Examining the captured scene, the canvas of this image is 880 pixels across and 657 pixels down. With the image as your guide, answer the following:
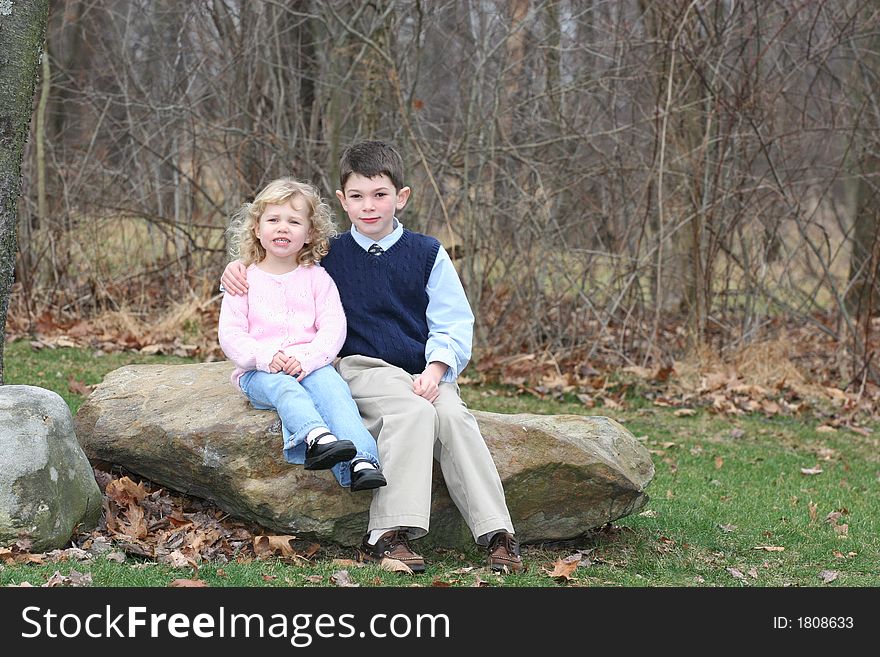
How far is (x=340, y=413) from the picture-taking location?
4410 mm

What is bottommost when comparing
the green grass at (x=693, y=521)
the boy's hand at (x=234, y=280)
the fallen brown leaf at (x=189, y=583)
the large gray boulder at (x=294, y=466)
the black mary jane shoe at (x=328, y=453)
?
the green grass at (x=693, y=521)

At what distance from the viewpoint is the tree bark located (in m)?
4.79

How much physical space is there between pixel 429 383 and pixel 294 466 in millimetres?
701

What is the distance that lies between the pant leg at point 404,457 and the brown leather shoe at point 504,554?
12.3 inches

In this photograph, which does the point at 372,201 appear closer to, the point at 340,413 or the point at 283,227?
the point at 283,227

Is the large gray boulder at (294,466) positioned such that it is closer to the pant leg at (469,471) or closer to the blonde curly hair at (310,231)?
the pant leg at (469,471)

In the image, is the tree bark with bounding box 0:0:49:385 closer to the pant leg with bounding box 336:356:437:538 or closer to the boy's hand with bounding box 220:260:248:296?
the boy's hand with bounding box 220:260:248:296

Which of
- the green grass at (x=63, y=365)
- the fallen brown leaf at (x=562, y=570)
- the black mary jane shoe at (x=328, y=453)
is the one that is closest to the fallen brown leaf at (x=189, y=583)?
the black mary jane shoe at (x=328, y=453)

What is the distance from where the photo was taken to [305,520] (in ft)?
15.2

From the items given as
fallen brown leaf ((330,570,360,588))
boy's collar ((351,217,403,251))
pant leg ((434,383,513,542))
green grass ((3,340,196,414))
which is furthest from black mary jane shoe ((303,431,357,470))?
green grass ((3,340,196,414))

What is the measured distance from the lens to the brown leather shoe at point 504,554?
4480 mm

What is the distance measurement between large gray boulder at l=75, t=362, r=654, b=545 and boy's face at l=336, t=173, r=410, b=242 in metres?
0.97
